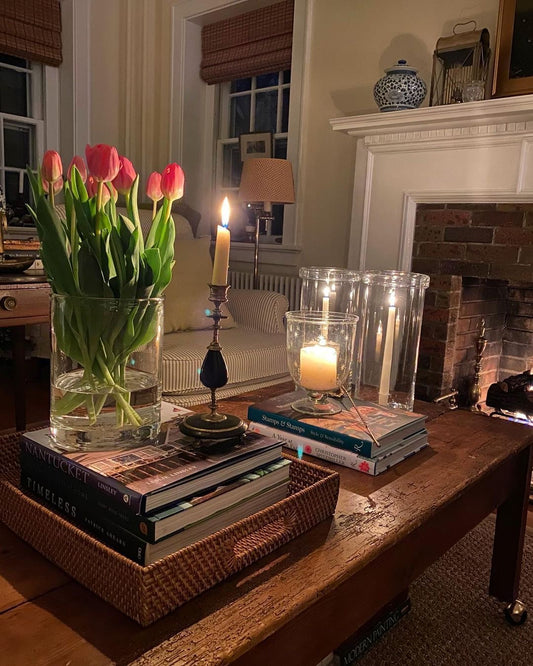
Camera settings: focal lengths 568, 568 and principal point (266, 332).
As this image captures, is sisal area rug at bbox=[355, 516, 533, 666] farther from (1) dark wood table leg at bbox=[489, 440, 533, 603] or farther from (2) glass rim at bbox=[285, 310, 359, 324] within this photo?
(2) glass rim at bbox=[285, 310, 359, 324]

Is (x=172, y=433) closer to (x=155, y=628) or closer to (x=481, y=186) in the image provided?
(x=155, y=628)

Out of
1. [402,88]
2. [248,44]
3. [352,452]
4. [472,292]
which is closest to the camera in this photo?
[352,452]

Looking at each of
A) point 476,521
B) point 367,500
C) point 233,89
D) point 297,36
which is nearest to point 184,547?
point 367,500

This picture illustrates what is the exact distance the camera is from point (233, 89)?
375cm

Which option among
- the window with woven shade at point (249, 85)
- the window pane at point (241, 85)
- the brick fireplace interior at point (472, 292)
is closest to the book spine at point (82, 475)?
the brick fireplace interior at point (472, 292)

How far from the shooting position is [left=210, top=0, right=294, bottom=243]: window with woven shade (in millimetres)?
3246

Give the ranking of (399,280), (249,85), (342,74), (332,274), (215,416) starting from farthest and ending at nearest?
(249,85) → (342,74) → (332,274) → (399,280) → (215,416)

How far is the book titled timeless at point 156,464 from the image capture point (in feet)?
2.08

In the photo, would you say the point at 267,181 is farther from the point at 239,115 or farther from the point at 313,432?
the point at 313,432

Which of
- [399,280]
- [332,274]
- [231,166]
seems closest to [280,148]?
[231,166]

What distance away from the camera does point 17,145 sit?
12.4 ft

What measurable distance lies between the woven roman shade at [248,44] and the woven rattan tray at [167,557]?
9.79ft

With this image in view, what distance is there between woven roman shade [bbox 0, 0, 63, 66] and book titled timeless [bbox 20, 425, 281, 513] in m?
3.44

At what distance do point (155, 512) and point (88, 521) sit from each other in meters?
0.11
